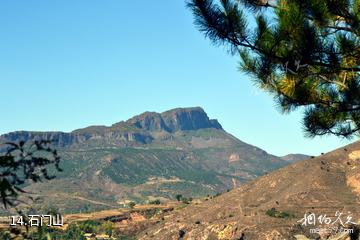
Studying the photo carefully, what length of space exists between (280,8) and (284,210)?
149115 mm

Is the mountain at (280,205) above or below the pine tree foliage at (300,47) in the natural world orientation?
below

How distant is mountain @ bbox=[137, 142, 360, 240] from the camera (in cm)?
14762

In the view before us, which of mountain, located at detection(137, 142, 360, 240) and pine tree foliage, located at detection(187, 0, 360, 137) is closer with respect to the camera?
pine tree foliage, located at detection(187, 0, 360, 137)

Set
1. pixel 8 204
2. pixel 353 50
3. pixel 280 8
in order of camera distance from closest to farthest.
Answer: pixel 8 204 < pixel 280 8 < pixel 353 50

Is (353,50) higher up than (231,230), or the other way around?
(353,50)

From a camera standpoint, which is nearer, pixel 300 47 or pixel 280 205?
pixel 300 47

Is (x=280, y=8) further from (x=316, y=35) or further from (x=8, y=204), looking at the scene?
(x=8, y=204)

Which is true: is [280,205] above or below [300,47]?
below

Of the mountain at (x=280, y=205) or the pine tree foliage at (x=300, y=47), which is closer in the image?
the pine tree foliage at (x=300, y=47)

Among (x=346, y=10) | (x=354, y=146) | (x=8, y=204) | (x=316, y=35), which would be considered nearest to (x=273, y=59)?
(x=316, y=35)

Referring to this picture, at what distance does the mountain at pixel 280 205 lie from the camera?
14762cm

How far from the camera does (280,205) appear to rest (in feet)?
538

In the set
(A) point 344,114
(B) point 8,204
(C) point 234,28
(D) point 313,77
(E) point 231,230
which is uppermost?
(C) point 234,28

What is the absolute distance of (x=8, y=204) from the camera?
4.77 metres
